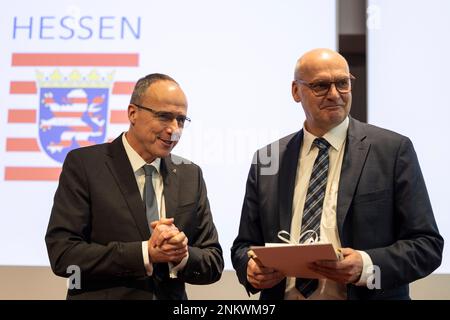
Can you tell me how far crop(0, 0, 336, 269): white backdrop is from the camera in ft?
12.3

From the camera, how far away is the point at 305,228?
2.57 metres

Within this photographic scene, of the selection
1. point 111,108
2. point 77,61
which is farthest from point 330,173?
point 77,61

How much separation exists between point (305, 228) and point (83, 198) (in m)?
0.88

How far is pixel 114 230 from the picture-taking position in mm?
2600

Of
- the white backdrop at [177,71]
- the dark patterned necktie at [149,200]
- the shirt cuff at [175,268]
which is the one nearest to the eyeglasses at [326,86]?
the dark patterned necktie at [149,200]

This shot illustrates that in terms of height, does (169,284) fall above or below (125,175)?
below

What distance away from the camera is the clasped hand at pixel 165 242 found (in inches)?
95.6

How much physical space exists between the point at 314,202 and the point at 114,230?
790 millimetres

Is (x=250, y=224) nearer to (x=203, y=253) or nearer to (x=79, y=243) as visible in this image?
(x=203, y=253)

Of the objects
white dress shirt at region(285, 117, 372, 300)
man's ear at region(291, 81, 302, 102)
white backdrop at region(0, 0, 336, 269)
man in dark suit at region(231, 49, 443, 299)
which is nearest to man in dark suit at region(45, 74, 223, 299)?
man in dark suit at region(231, 49, 443, 299)

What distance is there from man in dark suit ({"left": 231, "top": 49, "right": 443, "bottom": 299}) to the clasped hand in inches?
11.5

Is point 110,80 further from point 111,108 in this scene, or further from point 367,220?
point 367,220

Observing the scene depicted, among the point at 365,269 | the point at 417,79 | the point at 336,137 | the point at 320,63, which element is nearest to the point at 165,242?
the point at 365,269
